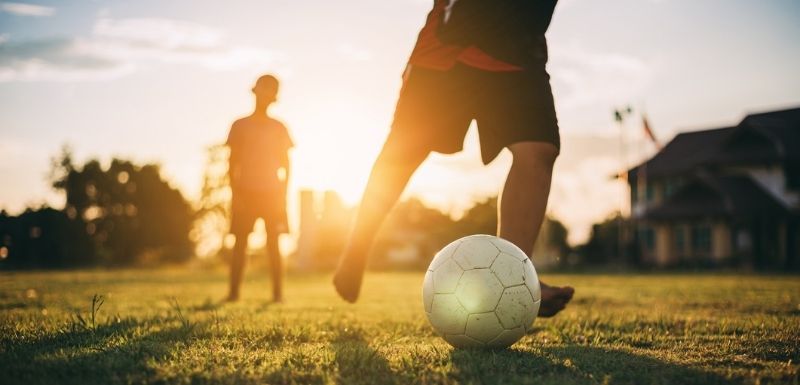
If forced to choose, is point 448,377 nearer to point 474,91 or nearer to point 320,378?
point 320,378

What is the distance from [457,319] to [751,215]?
109 ft

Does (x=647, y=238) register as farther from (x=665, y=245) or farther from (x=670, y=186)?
(x=670, y=186)

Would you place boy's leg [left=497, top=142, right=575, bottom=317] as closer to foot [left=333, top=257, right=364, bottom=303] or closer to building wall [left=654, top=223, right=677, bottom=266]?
foot [left=333, top=257, right=364, bottom=303]

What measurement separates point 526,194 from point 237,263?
4.42 metres

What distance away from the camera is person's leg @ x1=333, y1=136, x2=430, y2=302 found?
156 inches

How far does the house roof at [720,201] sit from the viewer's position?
104ft

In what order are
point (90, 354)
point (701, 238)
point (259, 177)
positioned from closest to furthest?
point (90, 354)
point (259, 177)
point (701, 238)

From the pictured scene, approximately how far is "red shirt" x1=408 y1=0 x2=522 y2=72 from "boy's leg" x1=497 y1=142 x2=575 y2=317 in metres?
0.48

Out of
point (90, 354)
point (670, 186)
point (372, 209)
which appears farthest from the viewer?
point (670, 186)

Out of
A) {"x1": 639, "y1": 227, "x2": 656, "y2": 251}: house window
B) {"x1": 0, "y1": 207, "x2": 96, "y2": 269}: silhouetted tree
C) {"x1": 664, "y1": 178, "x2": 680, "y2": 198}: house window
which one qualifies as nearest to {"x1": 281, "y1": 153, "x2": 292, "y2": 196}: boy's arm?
{"x1": 0, "y1": 207, "x2": 96, "y2": 269}: silhouetted tree

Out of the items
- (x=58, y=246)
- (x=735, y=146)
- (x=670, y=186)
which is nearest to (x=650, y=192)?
(x=670, y=186)

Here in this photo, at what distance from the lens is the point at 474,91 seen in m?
3.66

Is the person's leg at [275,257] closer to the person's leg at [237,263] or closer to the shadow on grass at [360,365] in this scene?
the person's leg at [237,263]

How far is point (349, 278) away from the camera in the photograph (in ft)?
13.0
